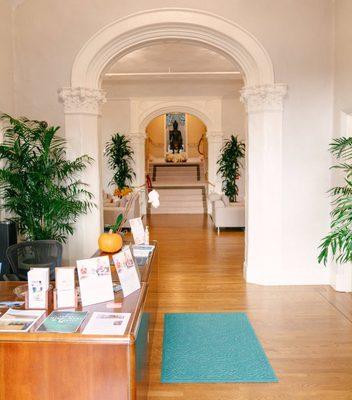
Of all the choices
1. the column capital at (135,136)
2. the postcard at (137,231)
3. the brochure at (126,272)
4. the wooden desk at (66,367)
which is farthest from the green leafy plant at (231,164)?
the wooden desk at (66,367)

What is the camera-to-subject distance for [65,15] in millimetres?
5992

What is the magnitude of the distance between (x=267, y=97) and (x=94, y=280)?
434 cm

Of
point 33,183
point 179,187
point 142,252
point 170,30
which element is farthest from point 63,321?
point 179,187

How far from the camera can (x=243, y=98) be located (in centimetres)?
632

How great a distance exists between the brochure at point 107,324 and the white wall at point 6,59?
14.5 feet

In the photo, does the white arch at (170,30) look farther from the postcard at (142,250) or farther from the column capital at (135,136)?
the column capital at (135,136)

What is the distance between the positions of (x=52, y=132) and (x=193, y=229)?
6585mm

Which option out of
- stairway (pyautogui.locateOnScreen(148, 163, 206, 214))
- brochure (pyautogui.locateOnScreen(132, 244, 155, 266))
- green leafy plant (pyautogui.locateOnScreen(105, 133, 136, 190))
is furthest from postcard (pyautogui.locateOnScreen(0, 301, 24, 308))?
stairway (pyautogui.locateOnScreen(148, 163, 206, 214))

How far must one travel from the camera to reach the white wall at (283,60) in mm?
5977

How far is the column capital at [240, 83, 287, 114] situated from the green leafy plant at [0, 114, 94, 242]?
106 inches

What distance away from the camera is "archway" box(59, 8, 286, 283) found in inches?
Answer: 235

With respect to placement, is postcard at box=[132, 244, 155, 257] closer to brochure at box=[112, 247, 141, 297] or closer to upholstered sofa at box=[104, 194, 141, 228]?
brochure at box=[112, 247, 141, 297]

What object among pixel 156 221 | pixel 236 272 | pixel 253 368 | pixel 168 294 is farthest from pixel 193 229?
pixel 253 368

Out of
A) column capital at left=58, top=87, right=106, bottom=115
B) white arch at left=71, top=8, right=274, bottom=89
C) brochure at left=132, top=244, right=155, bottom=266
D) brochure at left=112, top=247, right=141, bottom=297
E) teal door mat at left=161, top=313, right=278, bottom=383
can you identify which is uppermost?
white arch at left=71, top=8, right=274, bottom=89
